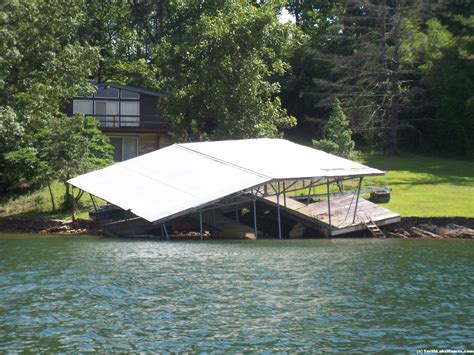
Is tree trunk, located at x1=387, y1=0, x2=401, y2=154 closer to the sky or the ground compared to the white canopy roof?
closer to the sky

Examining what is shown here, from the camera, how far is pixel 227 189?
35.1 meters

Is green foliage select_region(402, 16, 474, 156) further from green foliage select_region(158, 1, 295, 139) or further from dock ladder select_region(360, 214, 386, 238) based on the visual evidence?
dock ladder select_region(360, 214, 386, 238)

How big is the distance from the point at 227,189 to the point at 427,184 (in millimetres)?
19182

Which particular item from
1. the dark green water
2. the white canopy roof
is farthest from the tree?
the dark green water

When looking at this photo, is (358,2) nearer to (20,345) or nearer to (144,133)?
(144,133)

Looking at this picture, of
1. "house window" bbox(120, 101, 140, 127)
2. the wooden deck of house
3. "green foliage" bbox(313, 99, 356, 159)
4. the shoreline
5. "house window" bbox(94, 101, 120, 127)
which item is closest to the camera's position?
the shoreline

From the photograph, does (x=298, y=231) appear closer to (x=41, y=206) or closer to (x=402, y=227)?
(x=402, y=227)

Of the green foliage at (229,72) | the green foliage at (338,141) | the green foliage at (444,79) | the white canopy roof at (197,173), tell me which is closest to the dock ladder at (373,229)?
the white canopy roof at (197,173)

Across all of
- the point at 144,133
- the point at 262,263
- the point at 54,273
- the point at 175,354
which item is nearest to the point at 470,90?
the point at 144,133

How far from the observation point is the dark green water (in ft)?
54.7

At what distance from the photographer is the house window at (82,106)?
58.8 m

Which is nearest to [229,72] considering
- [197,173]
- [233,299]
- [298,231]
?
[197,173]

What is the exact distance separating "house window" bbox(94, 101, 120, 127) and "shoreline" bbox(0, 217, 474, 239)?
19070mm

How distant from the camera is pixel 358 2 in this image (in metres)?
62.1
